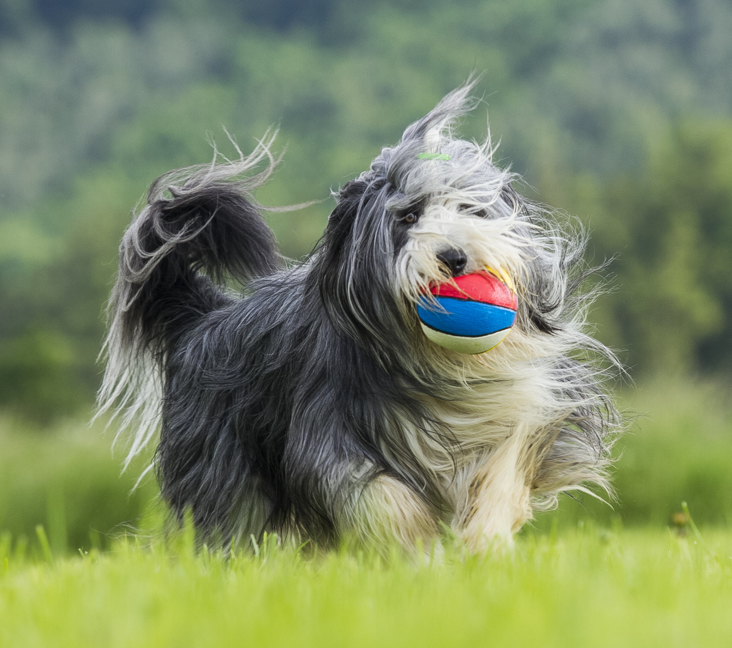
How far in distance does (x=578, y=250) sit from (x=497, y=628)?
7.75 feet

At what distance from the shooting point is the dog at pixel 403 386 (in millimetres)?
3242

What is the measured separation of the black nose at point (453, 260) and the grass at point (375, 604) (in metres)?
0.88

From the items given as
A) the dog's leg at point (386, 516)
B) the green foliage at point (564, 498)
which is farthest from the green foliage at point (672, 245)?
the dog's leg at point (386, 516)

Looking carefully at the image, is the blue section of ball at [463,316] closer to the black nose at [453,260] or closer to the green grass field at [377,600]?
the black nose at [453,260]

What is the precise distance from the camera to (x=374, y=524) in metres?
3.20

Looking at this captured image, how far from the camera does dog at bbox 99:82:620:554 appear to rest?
324 cm

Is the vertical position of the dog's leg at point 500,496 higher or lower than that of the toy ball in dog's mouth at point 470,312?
lower

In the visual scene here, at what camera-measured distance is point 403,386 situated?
3.38 m

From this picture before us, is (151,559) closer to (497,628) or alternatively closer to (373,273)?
(373,273)

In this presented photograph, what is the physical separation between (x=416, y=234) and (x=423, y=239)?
40 mm

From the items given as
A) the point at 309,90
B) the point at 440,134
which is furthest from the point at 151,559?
the point at 309,90

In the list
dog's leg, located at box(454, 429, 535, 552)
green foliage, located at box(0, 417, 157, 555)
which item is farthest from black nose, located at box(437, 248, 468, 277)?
green foliage, located at box(0, 417, 157, 555)

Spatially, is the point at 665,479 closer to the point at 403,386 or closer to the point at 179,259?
the point at 179,259

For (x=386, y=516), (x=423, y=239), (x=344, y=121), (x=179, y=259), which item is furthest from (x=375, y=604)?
(x=344, y=121)
